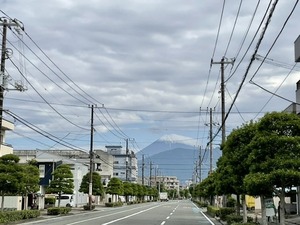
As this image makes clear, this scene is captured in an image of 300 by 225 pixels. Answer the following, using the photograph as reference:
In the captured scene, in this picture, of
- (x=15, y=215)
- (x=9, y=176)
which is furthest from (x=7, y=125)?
(x=9, y=176)

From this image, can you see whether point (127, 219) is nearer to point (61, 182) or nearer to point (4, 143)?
point (61, 182)

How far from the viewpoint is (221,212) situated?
106ft

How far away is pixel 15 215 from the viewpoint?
2984 centimetres

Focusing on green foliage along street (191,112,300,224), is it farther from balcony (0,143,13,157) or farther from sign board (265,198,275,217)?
balcony (0,143,13,157)

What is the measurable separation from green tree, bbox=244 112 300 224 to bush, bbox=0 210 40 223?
702 inches

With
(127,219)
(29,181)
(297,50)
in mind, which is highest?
(297,50)

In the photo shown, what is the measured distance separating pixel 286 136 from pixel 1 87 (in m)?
18.3

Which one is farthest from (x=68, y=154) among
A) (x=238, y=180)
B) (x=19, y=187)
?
(x=238, y=180)

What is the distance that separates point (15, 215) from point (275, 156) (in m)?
20.6

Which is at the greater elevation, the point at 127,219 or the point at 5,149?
the point at 5,149

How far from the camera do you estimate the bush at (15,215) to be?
2766 cm

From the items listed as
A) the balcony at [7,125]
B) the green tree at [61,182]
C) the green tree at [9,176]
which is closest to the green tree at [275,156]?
the green tree at [9,176]

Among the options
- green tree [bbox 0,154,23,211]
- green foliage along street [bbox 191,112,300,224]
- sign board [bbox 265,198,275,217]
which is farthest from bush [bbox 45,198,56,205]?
green foliage along street [bbox 191,112,300,224]

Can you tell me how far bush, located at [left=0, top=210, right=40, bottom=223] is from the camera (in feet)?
90.7
